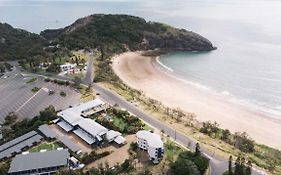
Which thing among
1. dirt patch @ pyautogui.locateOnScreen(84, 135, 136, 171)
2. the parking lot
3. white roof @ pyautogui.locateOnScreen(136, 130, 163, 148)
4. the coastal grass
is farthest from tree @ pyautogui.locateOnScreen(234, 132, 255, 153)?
the parking lot

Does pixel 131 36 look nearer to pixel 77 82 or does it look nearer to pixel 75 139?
pixel 77 82

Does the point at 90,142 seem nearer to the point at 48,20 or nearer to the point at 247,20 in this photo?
the point at 247,20

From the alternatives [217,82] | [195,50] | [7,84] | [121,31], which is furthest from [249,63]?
[7,84]

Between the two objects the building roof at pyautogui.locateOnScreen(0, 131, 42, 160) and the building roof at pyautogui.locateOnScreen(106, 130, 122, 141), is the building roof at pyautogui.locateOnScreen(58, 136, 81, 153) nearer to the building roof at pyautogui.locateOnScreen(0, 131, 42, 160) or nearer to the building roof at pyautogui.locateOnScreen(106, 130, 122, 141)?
the building roof at pyautogui.locateOnScreen(0, 131, 42, 160)

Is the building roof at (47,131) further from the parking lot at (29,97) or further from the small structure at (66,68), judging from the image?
the small structure at (66,68)

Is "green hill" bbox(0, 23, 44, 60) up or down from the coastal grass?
up

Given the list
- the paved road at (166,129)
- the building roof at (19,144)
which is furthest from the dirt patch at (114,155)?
the building roof at (19,144)
